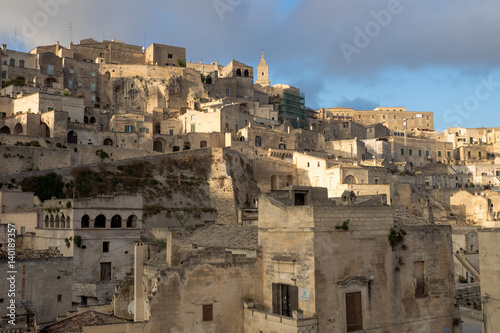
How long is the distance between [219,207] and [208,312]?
124ft

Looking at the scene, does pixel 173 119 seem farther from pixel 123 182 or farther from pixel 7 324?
pixel 7 324

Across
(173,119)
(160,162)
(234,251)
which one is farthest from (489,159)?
(234,251)

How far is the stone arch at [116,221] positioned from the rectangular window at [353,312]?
18.7m

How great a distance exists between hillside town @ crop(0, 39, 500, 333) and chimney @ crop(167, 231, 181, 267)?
7 cm

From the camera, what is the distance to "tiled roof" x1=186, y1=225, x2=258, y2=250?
24784 mm

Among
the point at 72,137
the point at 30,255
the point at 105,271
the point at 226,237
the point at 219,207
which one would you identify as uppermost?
the point at 72,137

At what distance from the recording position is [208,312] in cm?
2144

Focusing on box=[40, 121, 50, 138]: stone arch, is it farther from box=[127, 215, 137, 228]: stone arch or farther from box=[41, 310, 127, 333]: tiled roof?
box=[41, 310, 127, 333]: tiled roof

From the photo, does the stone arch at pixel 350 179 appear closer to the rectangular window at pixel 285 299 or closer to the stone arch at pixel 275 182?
the stone arch at pixel 275 182

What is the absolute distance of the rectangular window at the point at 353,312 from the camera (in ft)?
70.4

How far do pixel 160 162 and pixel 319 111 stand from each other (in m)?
51.8

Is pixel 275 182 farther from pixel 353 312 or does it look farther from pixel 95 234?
pixel 353 312

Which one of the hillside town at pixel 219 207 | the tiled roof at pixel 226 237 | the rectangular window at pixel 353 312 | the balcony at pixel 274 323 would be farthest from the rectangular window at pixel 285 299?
the tiled roof at pixel 226 237

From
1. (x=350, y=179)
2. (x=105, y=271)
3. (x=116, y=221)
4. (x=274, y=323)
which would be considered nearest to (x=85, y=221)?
(x=116, y=221)
